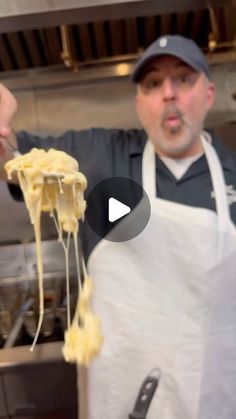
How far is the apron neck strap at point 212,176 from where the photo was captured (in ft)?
2.25

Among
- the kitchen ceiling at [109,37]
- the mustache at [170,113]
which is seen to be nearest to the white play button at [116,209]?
the mustache at [170,113]

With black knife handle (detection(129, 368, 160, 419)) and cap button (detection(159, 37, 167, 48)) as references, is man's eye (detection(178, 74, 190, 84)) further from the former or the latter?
black knife handle (detection(129, 368, 160, 419))

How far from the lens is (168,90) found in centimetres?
68

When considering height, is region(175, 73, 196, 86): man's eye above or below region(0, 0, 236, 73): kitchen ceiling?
below

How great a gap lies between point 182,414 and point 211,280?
0.67ft

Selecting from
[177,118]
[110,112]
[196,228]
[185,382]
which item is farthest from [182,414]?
[110,112]

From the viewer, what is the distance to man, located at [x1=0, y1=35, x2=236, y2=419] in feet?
2.20

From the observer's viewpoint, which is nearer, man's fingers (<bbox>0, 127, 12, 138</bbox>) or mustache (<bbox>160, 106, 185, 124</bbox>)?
man's fingers (<bbox>0, 127, 12, 138</bbox>)

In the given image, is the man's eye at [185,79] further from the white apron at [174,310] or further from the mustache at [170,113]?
the white apron at [174,310]

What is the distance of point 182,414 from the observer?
679mm

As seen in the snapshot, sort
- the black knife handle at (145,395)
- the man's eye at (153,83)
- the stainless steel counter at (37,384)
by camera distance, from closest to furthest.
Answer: the black knife handle at (145,395) → the man's eye at (153,83) → the stainless steel counter at (37,384)
